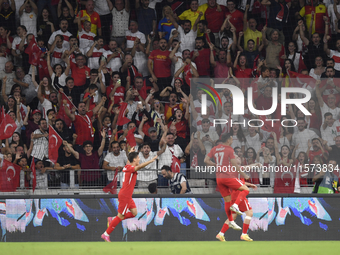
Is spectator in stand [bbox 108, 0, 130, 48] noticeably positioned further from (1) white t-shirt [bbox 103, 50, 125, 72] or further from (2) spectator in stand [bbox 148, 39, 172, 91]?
(2) spectator in stand [bbox 148, 39, 172, 91]

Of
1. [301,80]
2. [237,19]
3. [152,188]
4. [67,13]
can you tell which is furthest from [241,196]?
[67,13]

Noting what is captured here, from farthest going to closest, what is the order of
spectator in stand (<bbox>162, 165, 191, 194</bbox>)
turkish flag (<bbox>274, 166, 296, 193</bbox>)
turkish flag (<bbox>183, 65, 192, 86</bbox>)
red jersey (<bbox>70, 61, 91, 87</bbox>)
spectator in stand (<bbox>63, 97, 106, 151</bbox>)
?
red jersey (<bbox>70, 61, 91, 87</bbox>)
turkish flag (<bbox>183, 65, 192, 86</bbox>)
spectator in stand (<bbox>63, 97, 106, 151</bbox>)
turkish flag (<bbox>274, 166, 296, 193</bbox>)
spectator in stand (<bbox>162, 165, 191, 194</bbox>)

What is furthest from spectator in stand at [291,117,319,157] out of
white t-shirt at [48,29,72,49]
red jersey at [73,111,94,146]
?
white t-shirt at [48,29,72,49]

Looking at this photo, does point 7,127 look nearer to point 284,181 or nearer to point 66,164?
point 66,164

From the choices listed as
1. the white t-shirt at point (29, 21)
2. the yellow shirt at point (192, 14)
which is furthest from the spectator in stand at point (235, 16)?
the white t-shirt at point (29, 21)

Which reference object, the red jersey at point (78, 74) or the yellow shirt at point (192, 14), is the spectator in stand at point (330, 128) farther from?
the red jersey at point (78, 74)

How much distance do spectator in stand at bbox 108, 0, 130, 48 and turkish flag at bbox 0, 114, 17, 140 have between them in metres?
3.50

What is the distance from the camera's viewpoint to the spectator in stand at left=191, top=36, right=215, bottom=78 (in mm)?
10859

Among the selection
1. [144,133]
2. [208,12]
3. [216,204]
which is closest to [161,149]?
[144,133]

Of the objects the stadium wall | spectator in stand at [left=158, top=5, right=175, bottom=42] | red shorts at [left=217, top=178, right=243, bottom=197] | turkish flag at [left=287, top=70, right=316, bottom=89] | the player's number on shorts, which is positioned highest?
spectator in stand at [left=158, top=5, right=175, bottom=42]

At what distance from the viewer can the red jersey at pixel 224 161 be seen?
7641 millimetres

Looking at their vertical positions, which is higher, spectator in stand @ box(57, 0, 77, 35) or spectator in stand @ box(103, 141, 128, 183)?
spectator in stand @ box(57, 0, 77, 35)

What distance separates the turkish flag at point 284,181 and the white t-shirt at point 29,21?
23.4 feet

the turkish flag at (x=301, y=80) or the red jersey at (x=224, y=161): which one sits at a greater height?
the turkish flag at (x=301, y=80)
